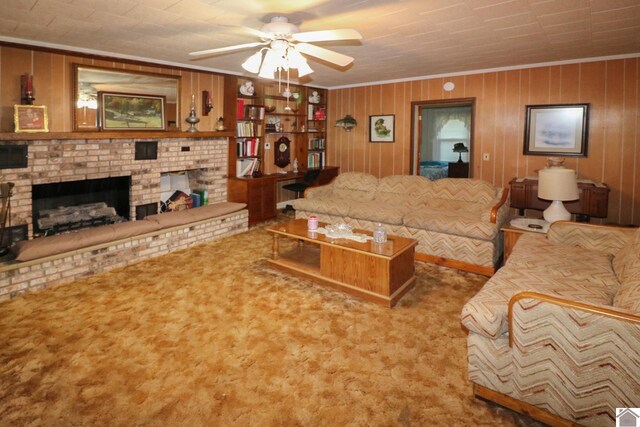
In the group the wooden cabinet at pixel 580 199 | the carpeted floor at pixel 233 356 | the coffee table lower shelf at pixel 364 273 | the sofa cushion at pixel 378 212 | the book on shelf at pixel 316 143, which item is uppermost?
the book on shelf at pixel 316 143

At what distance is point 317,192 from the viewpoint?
229 inches

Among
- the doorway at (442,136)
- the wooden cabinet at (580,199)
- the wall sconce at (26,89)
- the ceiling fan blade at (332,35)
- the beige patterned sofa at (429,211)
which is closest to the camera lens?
the ceiling fan blade at (332,35)

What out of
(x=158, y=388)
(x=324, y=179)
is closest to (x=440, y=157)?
(x=324, y=179)

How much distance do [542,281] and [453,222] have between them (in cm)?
179

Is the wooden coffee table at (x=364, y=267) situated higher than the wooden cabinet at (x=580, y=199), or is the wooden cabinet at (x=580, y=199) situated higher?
the wooden cabinet at (x=580, y=199)

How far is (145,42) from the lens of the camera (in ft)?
13.3

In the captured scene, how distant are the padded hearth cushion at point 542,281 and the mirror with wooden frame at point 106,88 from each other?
4516 millimetres

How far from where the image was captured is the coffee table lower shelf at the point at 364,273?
331 cm

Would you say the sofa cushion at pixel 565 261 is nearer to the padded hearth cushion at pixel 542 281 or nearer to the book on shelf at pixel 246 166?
the padded hearth cushion at pixel 542 281

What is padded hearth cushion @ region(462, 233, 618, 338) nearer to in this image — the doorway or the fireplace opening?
the fireplace opening

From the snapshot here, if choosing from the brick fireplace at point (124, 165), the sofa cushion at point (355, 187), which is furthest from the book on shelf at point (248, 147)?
the sofa cushion at point (355, 187)

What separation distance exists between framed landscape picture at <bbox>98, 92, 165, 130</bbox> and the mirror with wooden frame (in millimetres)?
43

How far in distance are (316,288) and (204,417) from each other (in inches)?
71.1

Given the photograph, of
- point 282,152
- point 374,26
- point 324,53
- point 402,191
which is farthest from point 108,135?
point 402,191
